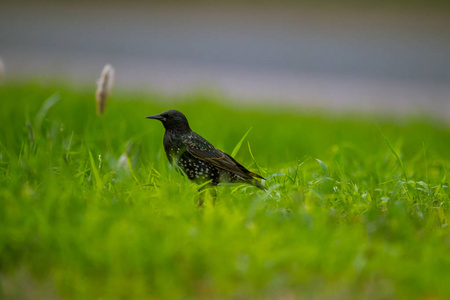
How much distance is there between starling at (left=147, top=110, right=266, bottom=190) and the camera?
412 centimetres

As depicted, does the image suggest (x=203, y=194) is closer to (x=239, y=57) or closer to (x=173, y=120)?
(x=173, y=120)

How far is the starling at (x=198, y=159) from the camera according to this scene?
4.12 meters

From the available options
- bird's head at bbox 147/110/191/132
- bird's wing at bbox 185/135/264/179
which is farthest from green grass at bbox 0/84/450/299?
bird's head at bbox 147/110/191/132

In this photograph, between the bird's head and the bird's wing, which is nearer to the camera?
the bird's wing

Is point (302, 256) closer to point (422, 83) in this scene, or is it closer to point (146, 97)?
point (146, 97)

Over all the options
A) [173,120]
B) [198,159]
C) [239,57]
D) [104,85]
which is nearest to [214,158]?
[198,159]

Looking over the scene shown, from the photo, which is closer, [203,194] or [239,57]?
[203,194]

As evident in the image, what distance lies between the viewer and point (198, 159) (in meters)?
4.11

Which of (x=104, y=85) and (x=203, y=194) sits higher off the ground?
A: (x=104, y=85)

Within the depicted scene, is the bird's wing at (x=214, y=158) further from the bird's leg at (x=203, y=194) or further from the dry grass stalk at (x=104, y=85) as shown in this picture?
the dry grass stalk at (x=104, y=85)

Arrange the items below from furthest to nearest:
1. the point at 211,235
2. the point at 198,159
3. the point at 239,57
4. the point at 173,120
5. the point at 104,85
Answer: the point at 239,57
the point at 104,85
the point at 173,120
the point at 198,159
the point at 211,235

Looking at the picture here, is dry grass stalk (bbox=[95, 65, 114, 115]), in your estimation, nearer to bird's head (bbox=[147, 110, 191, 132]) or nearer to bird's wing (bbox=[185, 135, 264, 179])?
bird's head (bbox=[147, 110, 191, 132])

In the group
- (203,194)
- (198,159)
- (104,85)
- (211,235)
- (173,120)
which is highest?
(104,85)

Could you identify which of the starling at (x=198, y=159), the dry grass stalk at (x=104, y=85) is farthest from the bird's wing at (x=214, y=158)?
the dry grass stalk at (x=104, y=85)
